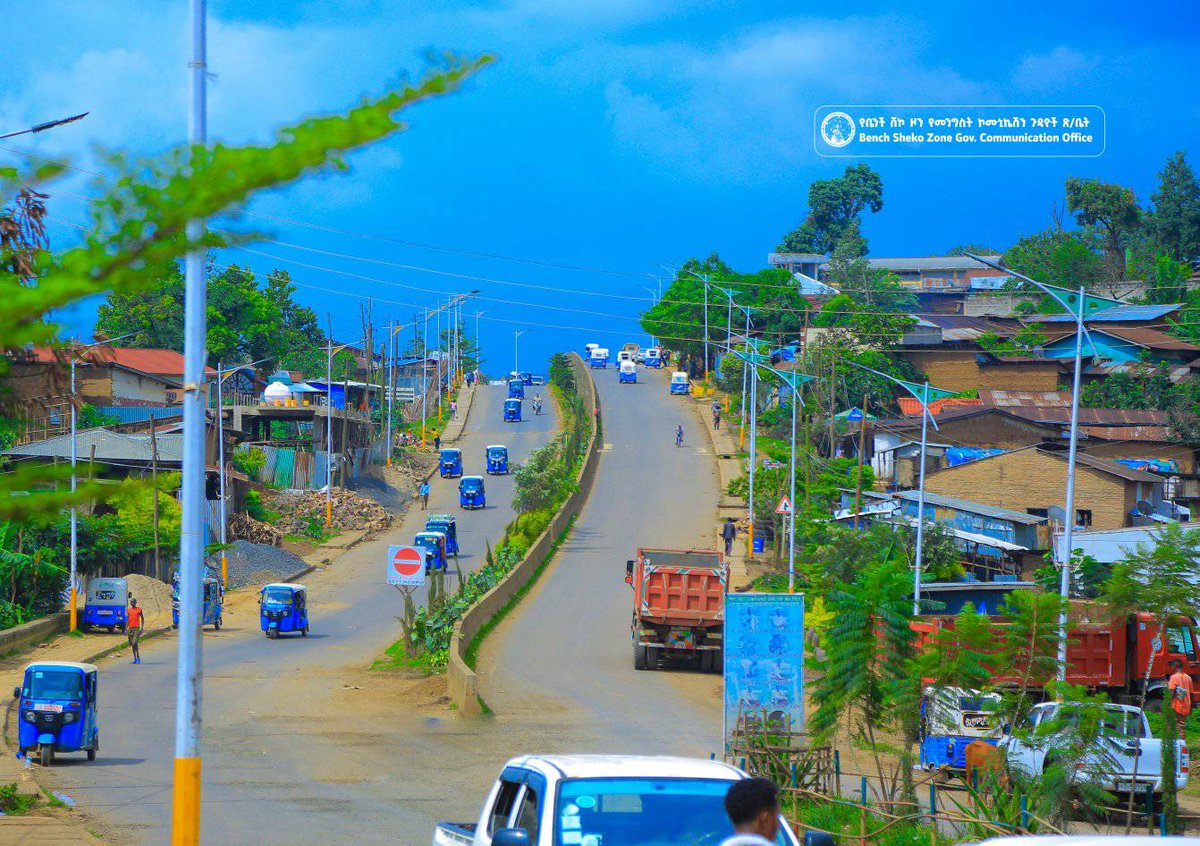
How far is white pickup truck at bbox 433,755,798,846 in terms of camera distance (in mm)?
6996

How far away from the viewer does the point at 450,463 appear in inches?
3295

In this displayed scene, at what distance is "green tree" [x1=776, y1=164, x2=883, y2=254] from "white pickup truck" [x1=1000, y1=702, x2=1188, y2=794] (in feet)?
438

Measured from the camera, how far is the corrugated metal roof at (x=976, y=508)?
164 ft

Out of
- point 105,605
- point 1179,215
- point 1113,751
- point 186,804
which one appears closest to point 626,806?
point 186,804

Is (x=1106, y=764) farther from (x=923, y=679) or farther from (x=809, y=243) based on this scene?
(x=809, y=243)

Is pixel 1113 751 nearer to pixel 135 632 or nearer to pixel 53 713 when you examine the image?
pixel 53 713

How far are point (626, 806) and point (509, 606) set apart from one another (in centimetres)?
3826

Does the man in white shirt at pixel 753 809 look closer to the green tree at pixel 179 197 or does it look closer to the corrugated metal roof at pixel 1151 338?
the green tree at pixel 179 197

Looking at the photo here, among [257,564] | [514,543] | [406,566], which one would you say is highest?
[406,566]

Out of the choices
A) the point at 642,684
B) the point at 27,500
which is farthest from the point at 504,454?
the point at 27,500

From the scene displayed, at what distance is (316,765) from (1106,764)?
12.4 metres

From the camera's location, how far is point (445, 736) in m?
25.8

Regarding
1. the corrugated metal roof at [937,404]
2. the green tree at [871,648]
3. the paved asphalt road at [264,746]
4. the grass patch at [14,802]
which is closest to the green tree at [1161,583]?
the green tree at [871,648]

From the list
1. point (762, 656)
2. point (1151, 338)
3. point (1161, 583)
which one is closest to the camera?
point (1161, 583)
